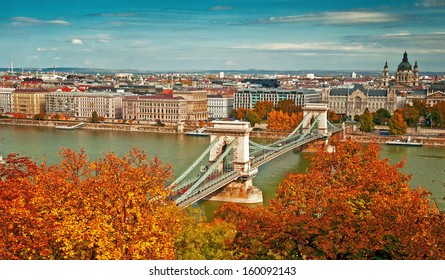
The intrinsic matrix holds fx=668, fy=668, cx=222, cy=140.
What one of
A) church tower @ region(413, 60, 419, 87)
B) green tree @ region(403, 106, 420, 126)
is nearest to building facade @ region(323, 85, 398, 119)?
green tree @ region(403, 106, 420, 126)

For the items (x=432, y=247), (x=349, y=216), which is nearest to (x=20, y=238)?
(x=349, y=216)

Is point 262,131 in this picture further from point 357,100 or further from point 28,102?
point 28,102

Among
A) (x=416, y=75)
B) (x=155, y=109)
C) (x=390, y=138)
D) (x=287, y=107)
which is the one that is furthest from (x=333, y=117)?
(x=416, y=75)

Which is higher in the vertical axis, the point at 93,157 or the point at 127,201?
the point at 127,201

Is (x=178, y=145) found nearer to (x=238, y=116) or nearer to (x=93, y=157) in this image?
(x=93, y=157)

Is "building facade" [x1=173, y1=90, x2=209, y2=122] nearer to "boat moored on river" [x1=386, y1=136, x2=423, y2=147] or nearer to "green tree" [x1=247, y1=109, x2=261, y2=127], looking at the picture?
"green tree" [x1=247, y1=109, x2=261, y2=127]
